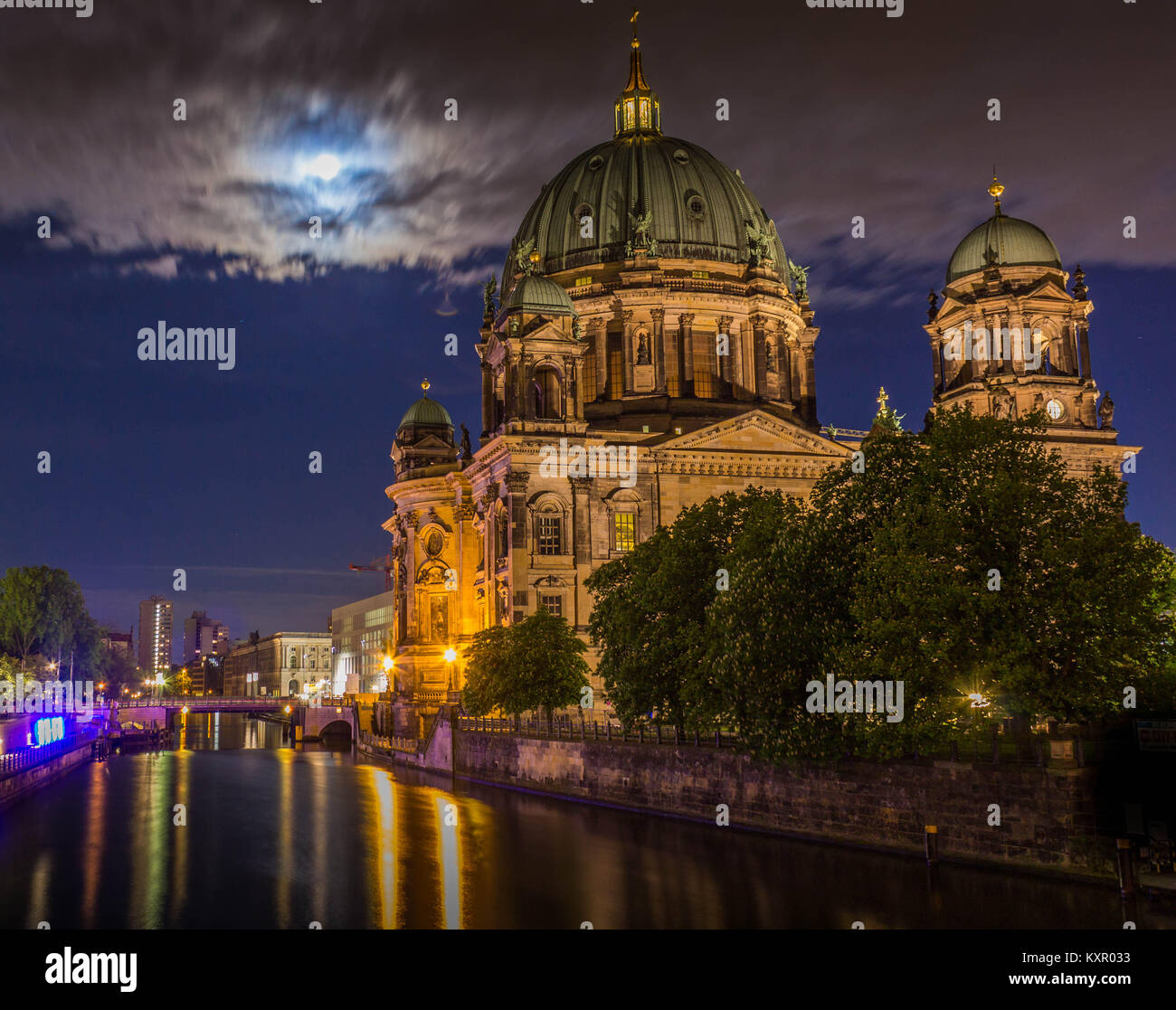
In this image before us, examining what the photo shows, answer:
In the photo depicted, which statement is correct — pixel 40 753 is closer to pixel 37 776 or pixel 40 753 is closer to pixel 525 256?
pixel 37 776

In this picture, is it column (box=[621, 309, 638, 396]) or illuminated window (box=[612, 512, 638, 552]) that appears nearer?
illuminated window (box=[612, 512, 638, 552])

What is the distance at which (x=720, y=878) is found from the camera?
33.3 m

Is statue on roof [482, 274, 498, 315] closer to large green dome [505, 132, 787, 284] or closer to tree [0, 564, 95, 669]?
large green dome [505, 132, 787, 284]

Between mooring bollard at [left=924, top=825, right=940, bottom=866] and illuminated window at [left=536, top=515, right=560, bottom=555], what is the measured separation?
46274 mm

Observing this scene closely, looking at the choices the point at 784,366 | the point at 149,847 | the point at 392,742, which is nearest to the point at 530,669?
the point at 149,847

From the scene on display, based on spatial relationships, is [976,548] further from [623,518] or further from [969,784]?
[623,518]

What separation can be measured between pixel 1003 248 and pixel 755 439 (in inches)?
816

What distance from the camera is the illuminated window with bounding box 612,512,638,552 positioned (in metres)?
80.2

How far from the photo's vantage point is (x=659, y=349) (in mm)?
91188

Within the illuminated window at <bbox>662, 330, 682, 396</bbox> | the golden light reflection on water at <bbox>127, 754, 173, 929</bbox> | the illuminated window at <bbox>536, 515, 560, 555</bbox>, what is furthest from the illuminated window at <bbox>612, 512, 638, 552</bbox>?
the golden light reflection on water at <bbox>127, 754, 173, 929</bbox>

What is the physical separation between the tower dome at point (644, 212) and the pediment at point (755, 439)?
1763 cm

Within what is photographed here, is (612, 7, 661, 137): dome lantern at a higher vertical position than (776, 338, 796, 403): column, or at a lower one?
higher
